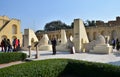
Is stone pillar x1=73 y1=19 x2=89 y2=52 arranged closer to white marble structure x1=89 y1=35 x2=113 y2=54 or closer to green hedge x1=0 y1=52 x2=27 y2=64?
white marble structure x1=89 y1=35 x2=113 y2=54

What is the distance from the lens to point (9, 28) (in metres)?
47.4

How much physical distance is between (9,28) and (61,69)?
4078cm

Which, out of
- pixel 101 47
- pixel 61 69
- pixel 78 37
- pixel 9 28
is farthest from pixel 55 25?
pixel 61 69

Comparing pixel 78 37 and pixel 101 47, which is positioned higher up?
pixel 78 37

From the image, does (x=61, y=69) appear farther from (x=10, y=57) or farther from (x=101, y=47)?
(x=101, y=47)

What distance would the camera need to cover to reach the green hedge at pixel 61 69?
6703mm

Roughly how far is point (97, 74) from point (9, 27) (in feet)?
137

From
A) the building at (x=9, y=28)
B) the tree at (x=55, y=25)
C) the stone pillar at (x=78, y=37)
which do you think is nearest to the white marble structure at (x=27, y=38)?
the stone pillar at (x=78, y=37)

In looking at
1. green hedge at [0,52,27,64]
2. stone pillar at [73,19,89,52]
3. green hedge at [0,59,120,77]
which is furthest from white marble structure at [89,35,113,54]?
green hedge at [0,59,120,77]

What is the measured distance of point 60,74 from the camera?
332 inches

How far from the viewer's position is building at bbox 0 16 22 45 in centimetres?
4616

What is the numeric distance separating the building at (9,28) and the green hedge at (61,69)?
127 feet

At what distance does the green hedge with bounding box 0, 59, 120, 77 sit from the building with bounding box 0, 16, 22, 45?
127ft

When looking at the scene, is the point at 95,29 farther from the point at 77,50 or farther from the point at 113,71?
the point at 113,71
